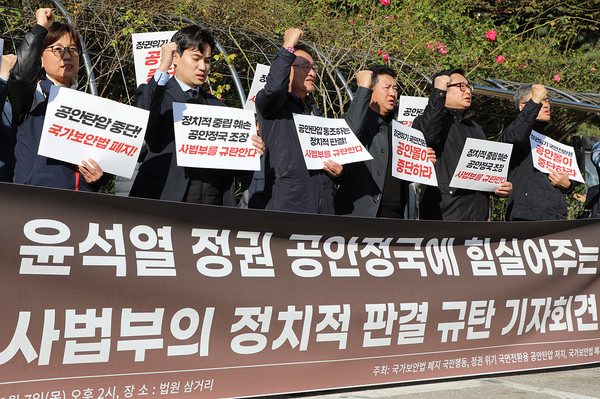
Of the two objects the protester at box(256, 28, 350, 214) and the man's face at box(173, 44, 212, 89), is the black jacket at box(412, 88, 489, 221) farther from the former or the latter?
the man's face at box(173, 44, 212, 89)

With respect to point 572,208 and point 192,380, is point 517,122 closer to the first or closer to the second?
point 192,380

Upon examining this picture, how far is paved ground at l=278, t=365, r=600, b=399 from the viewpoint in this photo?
14.3 feet

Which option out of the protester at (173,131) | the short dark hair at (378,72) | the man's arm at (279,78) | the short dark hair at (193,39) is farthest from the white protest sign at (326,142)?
the short dark hair at (378,72)

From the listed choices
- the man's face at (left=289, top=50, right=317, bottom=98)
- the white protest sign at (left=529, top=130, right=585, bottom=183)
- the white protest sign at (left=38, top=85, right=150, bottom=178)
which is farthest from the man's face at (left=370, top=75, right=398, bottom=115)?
the white protest sign at (left=38, top=85, right=150, bottom=178)

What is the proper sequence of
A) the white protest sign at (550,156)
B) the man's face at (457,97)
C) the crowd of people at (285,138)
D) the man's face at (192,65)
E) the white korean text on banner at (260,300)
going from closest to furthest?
1. the white korean text on banner at (260,300)
2. the crowd of people at (285,138)
3. the man's face at (192,65)
4. the man's face at (457,97)
5. the white protest sign at (550,156)

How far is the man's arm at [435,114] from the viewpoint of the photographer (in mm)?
5727

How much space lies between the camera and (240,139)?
14.8 ft

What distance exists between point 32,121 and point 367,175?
2369mm

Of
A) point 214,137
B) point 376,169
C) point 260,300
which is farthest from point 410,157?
point 260,300

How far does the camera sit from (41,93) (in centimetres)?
414

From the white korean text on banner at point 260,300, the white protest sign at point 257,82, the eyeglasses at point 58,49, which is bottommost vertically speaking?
the white korean text on banner at point 260,300

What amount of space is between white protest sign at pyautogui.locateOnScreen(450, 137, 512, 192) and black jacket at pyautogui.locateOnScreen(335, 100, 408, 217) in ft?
2.00

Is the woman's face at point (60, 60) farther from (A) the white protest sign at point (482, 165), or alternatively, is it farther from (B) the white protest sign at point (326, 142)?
(A) the white protest sign at point (482, 165)

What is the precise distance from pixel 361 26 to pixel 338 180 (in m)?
5.51
